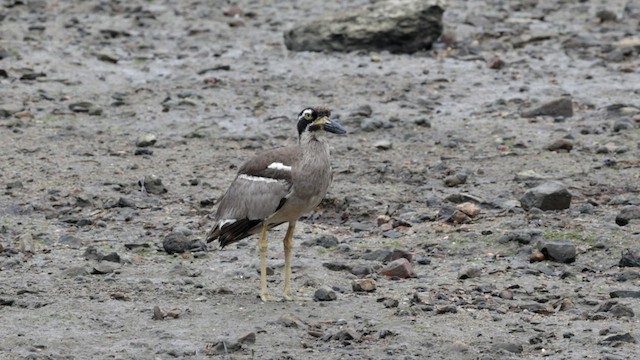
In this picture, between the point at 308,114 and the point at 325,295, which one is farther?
the point at 308,114

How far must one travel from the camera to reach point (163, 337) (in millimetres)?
8273

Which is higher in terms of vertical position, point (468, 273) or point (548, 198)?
point (468, 273)

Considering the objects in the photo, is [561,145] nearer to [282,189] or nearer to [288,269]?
[288,269]

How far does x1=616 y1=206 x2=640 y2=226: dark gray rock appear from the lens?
1063 centimetres

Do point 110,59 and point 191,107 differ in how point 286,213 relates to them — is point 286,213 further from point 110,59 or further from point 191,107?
point 110,59

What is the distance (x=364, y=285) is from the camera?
9273 mm

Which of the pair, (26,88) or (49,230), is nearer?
(49,230)

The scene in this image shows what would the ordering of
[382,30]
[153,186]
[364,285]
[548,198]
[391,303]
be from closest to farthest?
[391,303]
[364,285]
[548,198]
[153,186]
[382,30]

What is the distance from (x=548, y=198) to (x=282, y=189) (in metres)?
2.94

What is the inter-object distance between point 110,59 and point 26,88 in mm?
1532

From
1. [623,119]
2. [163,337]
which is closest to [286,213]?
[163,337]

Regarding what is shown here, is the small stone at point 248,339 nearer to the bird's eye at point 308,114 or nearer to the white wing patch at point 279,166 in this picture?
the white wing patch at point 279,166

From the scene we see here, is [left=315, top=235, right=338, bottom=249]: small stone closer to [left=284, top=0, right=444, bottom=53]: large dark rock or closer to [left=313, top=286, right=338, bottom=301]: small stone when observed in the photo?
[left=313, top=286, right=338, bottom=301]: small stone

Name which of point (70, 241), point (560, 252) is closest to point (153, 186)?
point (70, 241)
